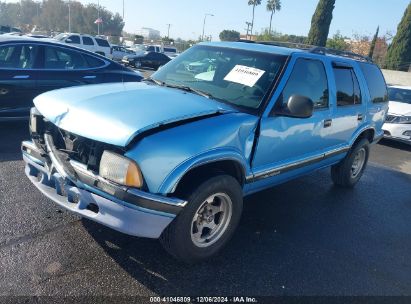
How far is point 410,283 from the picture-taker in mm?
3381

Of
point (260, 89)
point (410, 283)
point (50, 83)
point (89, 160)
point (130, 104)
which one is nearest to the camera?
point (89, 160)

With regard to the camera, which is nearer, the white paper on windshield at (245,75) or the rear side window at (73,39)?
the white paper on windshield at (245,75)

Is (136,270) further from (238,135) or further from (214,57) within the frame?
(214,57)

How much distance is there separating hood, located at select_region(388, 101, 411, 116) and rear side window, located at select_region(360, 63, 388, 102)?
380 centimetres

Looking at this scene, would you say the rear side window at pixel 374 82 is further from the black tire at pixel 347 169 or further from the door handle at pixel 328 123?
the door handle at pixel 328 123

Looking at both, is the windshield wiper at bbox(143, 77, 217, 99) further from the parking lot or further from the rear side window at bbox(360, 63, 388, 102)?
the rear side window at bbox(360, 63, 388, 102)

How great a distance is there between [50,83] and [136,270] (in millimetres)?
4487

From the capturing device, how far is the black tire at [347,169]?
18.0ft

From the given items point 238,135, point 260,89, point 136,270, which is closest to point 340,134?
point 260,89

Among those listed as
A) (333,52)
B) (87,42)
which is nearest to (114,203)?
(333,52)

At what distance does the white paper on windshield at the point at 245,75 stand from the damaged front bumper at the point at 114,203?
1485mm

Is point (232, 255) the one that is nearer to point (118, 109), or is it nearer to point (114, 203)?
point (114, 203)

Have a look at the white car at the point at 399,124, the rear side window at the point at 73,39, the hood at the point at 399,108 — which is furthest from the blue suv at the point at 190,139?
the rear side window at the point at 73,39

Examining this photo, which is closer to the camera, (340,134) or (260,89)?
(260,89)
